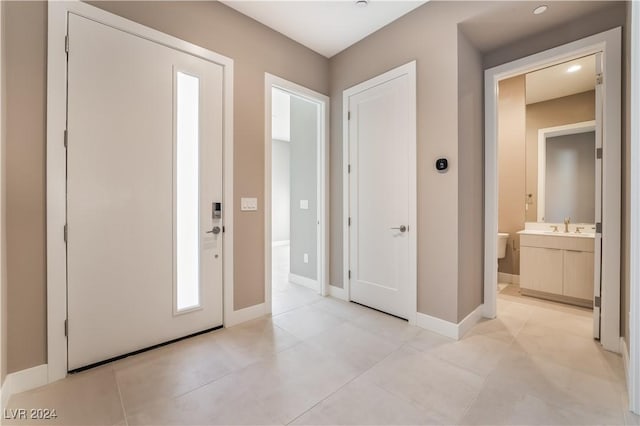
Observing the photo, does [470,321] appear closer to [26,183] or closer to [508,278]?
[508,278]

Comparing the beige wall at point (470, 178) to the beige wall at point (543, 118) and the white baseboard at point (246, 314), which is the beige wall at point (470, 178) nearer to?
the beige wall at point (543, 118)

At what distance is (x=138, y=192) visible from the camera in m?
2.11

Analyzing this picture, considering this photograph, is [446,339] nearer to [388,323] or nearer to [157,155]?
[388,323]

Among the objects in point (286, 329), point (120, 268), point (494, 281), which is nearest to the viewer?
point (120, 268)

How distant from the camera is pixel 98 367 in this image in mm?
1933

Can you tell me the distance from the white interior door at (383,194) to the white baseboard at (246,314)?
1090 mm

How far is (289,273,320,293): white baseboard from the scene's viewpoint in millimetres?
3727

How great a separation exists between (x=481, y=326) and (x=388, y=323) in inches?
34.7

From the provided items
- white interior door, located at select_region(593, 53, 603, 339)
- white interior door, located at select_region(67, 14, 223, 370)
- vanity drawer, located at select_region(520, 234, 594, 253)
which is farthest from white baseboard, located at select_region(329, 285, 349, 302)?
vanity drawer, located at select_region(520, 234, 594, 253)

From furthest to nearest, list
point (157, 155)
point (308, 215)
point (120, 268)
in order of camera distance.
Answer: point (308, 215), point (157, 155), point (120, 268)

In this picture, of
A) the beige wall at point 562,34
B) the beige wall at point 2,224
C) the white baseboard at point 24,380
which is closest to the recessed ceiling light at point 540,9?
the beige wall at point 562,34

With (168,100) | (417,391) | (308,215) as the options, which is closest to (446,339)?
(417,391)

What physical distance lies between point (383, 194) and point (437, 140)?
75cm

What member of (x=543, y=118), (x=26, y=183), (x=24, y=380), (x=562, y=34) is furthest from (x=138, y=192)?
(x=543, y=118)
